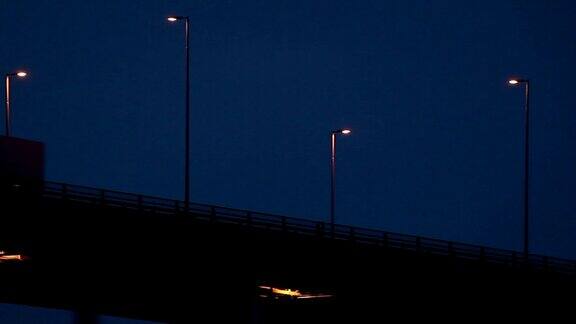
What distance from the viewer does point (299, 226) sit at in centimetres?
5753

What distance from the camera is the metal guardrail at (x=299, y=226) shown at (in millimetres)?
49781

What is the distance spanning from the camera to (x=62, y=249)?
162 feet

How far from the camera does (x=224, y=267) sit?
53500 mm

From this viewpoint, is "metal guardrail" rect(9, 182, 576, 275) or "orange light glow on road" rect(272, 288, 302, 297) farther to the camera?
"orange light glow on road" rect(272, 288, 302, 297)

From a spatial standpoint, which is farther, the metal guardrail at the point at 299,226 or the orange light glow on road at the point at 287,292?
the orange light glow on road at the point at 287,292

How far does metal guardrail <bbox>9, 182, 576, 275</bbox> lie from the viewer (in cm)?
4978

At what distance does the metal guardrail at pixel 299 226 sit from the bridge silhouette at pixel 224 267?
7 centimetres

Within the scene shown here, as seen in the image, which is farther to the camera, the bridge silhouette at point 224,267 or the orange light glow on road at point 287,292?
the orange light glow on road at point 287,292

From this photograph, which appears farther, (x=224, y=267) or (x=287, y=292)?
(x=287, y=292)

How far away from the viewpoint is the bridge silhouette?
4916 centimetres

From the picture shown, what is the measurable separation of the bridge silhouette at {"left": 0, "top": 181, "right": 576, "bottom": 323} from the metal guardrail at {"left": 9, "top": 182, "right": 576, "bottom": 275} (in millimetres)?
70

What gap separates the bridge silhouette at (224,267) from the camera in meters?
49.2

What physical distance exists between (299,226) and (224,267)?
515 centimetres

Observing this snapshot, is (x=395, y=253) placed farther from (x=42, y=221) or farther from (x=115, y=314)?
(x=42, y=221)
